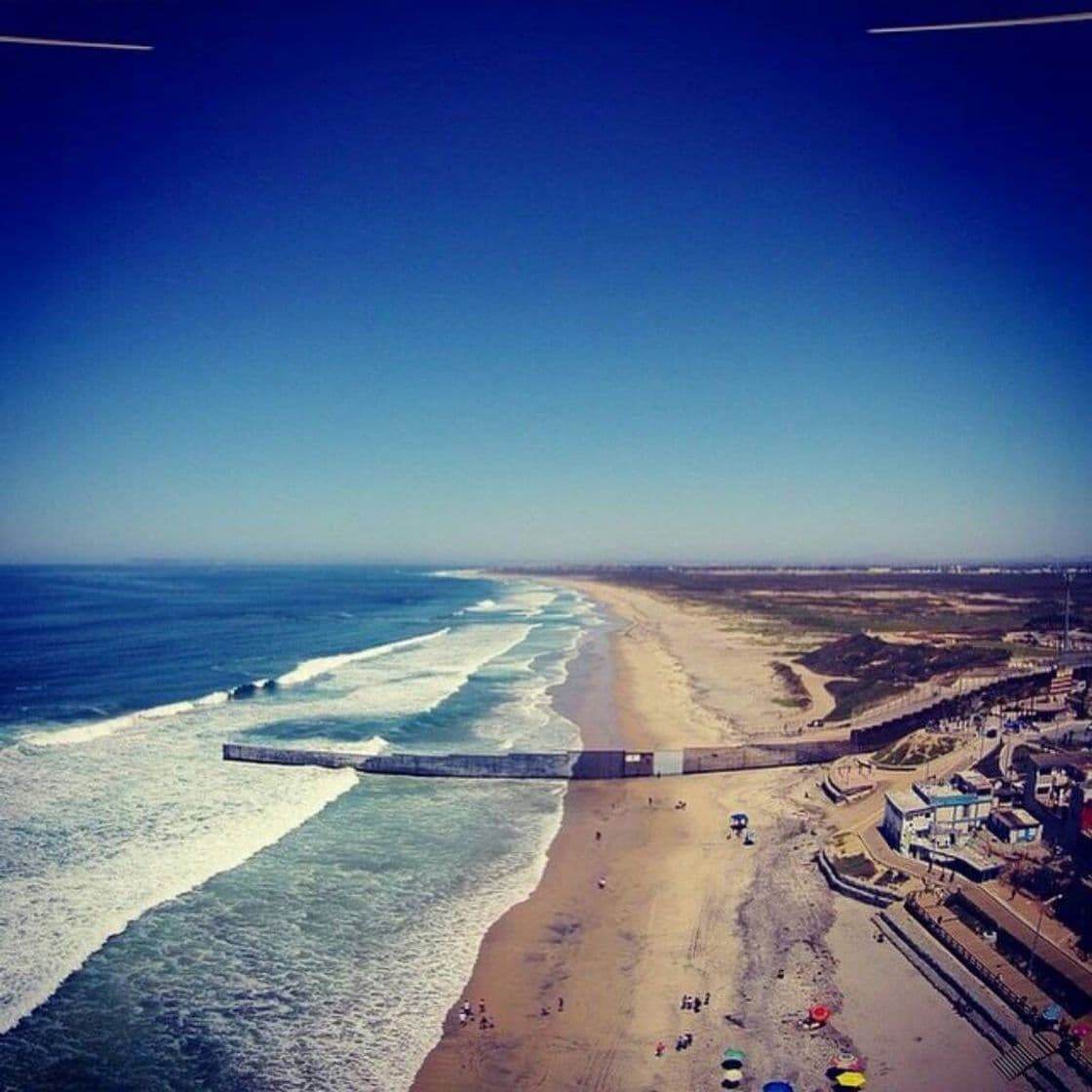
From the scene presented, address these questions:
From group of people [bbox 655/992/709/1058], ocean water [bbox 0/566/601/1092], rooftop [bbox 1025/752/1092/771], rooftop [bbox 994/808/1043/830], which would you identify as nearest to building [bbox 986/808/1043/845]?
rooftop [bbox 994/808/1043/830]

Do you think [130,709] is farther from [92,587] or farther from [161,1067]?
[92,587]

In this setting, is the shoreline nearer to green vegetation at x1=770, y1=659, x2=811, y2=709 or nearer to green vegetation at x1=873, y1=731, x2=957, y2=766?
green vegetation at x1=873, y1=731, x2=957, y2=766

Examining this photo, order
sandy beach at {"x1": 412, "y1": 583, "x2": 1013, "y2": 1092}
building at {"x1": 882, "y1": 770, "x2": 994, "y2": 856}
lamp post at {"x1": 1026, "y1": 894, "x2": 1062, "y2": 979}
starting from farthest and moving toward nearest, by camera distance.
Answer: building at {"x1": 882, "y1": 770, "x2": 994, "y2": 856}
lamp post at {"x1": 1026, "y1": 894, "x2": 1062, "y2": 979}
sandy beach at {"x1": 412, "y1": 583, "x2": 1013, "y2": 1092}

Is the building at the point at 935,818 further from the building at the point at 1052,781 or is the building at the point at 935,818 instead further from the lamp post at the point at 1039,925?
the lamp post at the point at 1039,925

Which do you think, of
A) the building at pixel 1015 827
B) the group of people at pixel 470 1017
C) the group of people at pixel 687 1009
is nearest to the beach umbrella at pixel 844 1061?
the group of people at pixel 687 1009

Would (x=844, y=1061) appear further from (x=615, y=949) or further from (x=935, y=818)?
(x=935, y=818)

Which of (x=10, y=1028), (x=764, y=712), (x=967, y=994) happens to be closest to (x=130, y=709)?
(x=10, y=1028)

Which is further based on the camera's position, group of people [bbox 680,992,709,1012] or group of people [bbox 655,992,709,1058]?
group of people [bbox 680,992,709,1012]

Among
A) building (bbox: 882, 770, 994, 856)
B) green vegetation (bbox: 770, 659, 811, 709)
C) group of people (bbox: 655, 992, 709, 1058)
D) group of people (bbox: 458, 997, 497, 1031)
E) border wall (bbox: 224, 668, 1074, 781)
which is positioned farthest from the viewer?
green vegetation (bbox: 770, 659, 811, 709)
